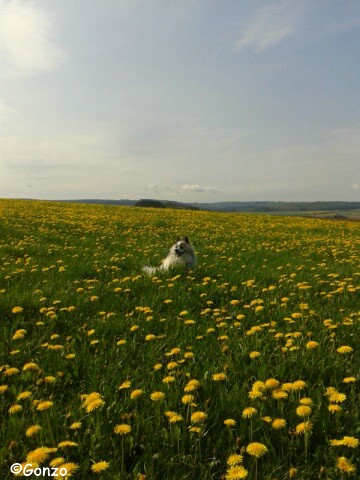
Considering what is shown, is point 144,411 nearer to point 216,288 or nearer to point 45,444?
point 45,444

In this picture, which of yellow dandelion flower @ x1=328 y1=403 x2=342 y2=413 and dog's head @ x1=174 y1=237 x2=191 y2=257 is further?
dog's head @ x1=174 y1=237 x2=191 y2=257

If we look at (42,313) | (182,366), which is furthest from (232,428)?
→ (42,313)

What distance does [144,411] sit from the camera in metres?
2.61

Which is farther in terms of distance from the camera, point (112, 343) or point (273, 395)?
point (112, 343)

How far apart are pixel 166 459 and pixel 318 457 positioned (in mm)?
943

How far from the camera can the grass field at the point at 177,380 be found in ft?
7.23

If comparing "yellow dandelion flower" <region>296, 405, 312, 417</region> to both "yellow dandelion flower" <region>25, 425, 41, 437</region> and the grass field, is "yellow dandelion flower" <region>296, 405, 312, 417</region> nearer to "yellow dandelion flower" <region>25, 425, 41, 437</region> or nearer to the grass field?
the grass field

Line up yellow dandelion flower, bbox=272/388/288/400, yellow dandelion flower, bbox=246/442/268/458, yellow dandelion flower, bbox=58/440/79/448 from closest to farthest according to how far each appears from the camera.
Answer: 1. yellow dandelion flower, bbox=246/442/268/458
2. yellow dandelion flower, bbox=58/440/79/448
3. yellow dandelion flower, bbox=272/388/288/400

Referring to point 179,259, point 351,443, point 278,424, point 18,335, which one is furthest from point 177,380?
point 179,259

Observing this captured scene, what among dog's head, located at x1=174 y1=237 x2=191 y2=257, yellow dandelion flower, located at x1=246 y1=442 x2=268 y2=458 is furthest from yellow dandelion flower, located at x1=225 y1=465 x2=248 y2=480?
dog's head, located at x1=174 y1=237 x2=191 y2=257

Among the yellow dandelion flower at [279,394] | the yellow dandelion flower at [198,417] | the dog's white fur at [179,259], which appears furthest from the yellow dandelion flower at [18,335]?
the dog's white fur at [179,259]

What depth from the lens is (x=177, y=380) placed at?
3.07m

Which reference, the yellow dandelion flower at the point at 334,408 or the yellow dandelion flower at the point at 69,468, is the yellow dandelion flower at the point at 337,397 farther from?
the yellow dandelion flower at the point at 69,468

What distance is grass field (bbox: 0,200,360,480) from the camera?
7.23 feet
